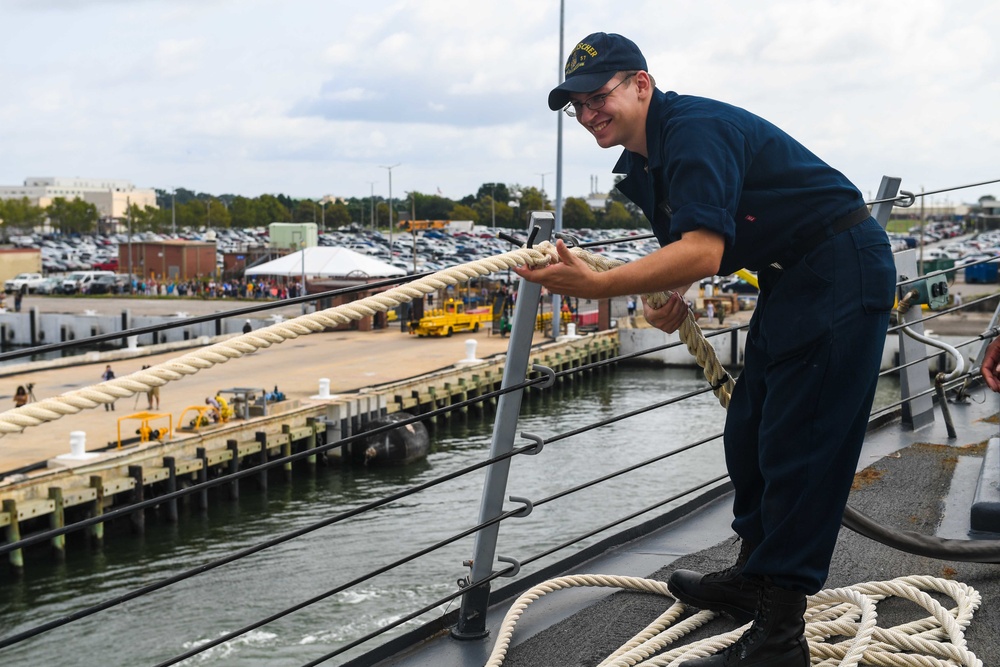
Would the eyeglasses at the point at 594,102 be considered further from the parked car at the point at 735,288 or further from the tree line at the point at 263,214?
the tree line at the point at 263,214

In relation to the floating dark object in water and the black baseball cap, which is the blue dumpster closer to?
the floating dark object in water

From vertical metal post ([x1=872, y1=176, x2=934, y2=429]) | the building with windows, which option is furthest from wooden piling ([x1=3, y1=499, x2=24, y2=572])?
the building with windows

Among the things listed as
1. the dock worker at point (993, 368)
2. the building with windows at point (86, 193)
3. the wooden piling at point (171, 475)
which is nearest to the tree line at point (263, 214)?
the building with windows at point (86, 193)

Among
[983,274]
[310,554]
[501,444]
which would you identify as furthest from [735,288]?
A: [501,444]

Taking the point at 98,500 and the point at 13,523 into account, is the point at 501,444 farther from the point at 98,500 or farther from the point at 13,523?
the point at 98,500

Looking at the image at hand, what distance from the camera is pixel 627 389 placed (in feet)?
120

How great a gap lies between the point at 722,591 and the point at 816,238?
952 millimetres

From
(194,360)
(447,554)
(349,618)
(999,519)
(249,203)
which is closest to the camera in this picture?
(194,360)

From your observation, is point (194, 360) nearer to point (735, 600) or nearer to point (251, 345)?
point (251, 345)

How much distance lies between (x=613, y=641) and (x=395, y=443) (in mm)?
22490

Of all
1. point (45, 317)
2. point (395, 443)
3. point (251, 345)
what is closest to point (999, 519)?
point (251, 345)

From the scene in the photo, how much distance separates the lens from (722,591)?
2.56 m

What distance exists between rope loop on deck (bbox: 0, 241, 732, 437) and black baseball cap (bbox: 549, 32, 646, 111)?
0.94 ft

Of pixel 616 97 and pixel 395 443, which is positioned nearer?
pixel 616 97
